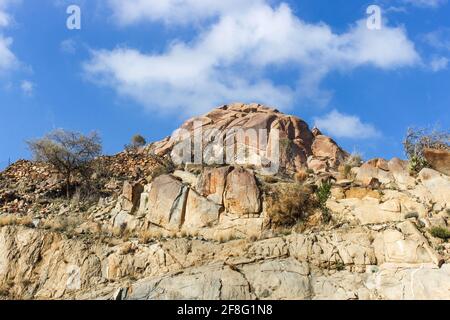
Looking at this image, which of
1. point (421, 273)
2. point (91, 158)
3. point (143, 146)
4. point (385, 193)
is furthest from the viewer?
point (143, 146)

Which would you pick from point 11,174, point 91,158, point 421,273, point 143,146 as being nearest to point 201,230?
point 421,273

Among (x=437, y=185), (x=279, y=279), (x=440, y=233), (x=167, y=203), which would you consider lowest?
(x=279, y=279)

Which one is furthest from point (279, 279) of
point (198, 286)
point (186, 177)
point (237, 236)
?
point (186, 177)

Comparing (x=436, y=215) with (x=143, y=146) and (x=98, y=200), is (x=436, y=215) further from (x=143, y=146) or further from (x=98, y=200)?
(x=143, y=146)


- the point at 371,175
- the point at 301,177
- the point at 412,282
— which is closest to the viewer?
the point at 412,282

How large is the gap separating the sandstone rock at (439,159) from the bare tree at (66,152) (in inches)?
740

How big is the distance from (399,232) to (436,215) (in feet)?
9.33

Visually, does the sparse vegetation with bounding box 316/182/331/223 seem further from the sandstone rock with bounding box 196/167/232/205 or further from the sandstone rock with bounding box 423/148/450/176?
the sandstone rock with bounding box 423/148/450/176

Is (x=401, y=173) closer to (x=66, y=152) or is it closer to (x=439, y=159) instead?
(x=439, y=159)

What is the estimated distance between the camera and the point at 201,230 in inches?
871

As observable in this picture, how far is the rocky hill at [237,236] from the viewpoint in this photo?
18.4 m

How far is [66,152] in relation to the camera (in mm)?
30000

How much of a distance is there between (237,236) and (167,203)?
12.5ft

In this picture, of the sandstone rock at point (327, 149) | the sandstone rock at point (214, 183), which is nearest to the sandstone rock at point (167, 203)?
the sandstone rock at point (214, 183)
